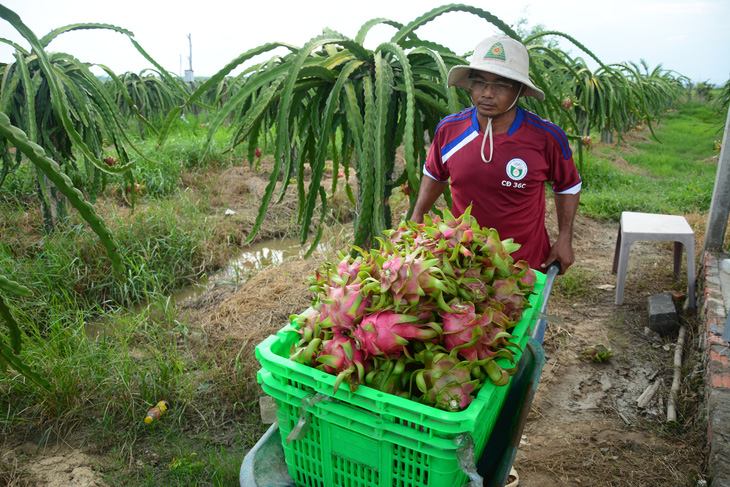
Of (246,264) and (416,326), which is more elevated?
(416,326)

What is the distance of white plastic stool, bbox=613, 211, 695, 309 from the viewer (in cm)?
327

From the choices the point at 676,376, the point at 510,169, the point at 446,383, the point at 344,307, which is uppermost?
the point at 510,169

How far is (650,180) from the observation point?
7246 mm

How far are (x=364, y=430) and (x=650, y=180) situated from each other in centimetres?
756

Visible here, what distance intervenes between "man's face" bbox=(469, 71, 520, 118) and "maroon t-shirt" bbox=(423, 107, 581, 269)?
0.29ft

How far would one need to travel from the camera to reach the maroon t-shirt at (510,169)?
1903 mm

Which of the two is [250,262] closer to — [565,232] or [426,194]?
[426,194]

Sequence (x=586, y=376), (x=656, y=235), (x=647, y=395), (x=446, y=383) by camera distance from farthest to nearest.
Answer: (x=656, y=235)
(x=586, y=376)
(x=647, y=395)
(x=446, y=383)

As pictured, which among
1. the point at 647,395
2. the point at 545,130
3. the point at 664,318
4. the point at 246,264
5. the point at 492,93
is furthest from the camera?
the point at 246,264

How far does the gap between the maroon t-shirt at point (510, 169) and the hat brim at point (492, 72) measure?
8cm

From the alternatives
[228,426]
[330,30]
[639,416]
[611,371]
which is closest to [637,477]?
[639,416]

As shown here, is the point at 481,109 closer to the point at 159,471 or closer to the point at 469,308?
the point at 469,308

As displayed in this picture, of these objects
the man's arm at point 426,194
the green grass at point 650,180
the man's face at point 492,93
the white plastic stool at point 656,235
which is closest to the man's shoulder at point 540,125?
the man's face at point 492,93

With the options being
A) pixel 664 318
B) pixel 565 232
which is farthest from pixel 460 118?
pixel 664 318
